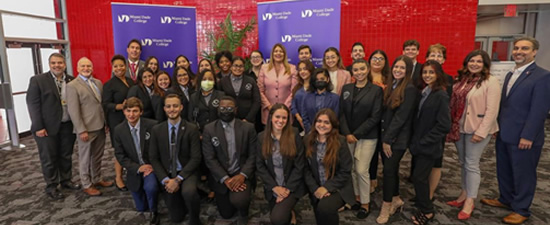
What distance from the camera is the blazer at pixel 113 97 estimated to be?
370 cm

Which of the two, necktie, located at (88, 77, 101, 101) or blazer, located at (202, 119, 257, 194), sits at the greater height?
necktie, located at (88, 77, 101, 101)

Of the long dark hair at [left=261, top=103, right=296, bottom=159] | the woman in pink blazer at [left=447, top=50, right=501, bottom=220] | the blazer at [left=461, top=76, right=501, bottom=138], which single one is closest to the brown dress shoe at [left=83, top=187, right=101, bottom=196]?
the long dark hair at [left=261, top=103, right=296, bottom=159]

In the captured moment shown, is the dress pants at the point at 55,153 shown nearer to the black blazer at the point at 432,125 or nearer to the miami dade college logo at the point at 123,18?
the miami dade college logo at the point at 123,18

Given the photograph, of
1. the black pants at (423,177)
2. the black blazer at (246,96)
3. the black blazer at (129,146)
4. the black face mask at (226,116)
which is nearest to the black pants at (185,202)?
the black blazer at (129,146)

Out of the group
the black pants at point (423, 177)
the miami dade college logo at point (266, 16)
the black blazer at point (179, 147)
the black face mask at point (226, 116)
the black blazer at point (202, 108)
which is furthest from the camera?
the miami dade college logo at point (266, 16)

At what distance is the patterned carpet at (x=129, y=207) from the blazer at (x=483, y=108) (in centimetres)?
90

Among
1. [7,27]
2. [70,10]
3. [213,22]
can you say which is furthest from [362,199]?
[70,10]

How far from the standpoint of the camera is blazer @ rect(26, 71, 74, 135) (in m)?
3.53

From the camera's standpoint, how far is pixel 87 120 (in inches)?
144

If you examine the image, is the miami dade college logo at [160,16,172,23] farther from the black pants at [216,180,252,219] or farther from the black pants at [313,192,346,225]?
the black pants at [313,192,346,225]

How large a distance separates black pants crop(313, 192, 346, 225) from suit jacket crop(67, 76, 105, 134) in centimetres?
266

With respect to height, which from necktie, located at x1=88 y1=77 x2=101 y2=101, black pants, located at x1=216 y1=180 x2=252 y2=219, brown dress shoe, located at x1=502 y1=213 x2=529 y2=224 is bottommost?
brown dress shoe, located at x1=502 y1=213 x2=529 y2=224

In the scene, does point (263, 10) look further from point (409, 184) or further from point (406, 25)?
point (409, 184)

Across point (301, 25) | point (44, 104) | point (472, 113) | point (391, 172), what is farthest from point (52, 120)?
point (472, 113)
